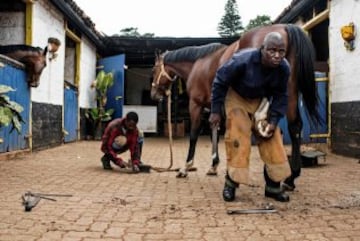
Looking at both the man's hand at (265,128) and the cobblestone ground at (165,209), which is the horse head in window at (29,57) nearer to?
the cobblestone ground at (165,209)

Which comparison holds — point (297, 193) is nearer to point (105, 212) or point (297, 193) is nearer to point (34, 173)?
point (105, 212)

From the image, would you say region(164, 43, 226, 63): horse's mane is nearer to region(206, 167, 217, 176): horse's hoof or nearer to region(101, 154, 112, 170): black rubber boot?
region(206, 167, 217, 176): horse's hoof

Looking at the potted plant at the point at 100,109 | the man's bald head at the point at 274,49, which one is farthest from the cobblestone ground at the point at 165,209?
the potted plant at the point at 100,109

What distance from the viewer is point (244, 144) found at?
3.86 m

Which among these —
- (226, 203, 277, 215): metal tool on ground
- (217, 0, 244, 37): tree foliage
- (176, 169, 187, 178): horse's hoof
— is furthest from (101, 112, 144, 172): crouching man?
(217, 0, 244, 37): tree foliage

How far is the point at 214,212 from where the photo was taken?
3564mm

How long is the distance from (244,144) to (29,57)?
219 inches

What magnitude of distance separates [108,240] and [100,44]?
13.0 metres

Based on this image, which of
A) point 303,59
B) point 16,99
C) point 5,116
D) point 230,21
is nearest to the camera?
point 303,59

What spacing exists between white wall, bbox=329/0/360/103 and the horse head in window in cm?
577

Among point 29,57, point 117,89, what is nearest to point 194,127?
point 29,57

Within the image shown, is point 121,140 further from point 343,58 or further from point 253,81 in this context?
point 343,58

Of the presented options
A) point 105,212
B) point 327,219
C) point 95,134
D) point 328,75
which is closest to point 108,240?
point 105,212

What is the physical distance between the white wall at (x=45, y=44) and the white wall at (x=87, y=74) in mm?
2404
